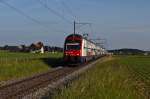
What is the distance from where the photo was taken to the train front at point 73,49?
1866 inches

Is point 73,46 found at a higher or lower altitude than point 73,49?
higher

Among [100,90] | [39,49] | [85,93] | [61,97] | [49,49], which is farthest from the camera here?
[49,49]

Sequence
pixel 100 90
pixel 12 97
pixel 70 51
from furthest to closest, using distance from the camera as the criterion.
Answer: pixel 70 51 < pixel 12 97 < pixel 100 90

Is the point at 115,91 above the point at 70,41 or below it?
below

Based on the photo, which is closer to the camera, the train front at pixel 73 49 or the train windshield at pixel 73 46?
the train front at pixel 73 49

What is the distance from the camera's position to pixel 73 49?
47.7 m

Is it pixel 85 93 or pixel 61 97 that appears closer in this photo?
pixel 61 97

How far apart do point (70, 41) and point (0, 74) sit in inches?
663

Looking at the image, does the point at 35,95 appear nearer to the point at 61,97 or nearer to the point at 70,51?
the point at 61,97

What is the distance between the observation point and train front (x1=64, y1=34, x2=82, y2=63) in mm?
47406

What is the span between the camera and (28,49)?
16425cm

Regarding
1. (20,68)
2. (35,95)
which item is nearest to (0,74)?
(20,68)

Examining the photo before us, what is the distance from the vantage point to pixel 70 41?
47.7 m

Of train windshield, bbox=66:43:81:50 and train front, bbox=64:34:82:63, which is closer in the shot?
train front, bbox=64:34:82:63
